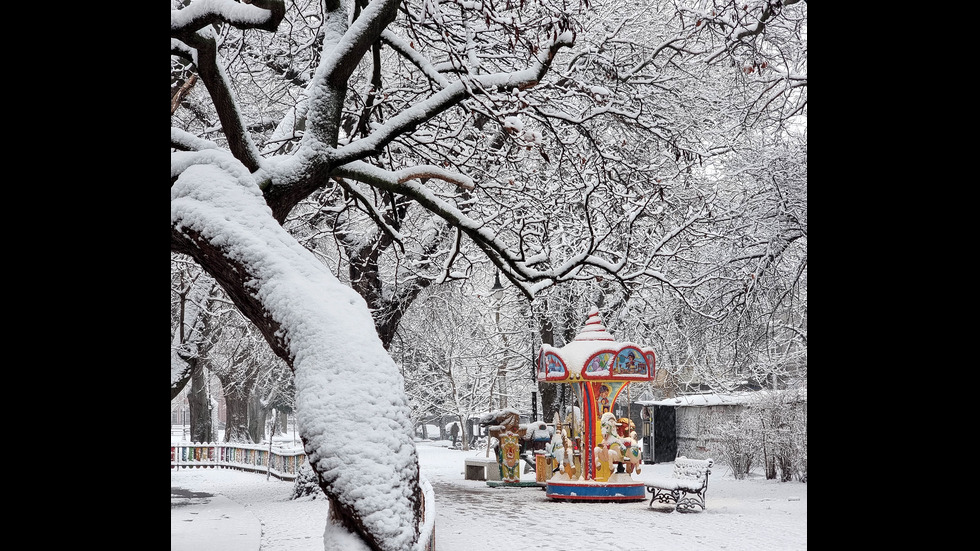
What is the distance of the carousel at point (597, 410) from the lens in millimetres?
18734

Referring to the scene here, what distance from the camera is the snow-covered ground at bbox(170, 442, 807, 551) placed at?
41.7ft

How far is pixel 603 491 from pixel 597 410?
1.78m

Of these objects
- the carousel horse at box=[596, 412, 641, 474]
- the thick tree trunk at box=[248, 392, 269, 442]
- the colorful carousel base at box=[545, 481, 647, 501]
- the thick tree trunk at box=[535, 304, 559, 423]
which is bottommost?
the thick tree trunk at box=[248, 392, 269, 442]

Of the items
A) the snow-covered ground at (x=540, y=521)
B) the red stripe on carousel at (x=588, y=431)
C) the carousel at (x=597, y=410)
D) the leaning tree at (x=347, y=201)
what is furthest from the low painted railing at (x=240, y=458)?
the leaning tree at (x=347, y=201)

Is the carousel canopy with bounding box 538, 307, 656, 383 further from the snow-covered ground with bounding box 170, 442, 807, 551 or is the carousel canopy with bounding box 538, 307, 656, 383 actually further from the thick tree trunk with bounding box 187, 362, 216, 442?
the thick tree trunk with bounding box 187, 362, 216, 442

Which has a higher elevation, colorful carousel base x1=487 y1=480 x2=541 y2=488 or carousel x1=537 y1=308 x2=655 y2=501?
carousel x1=537 y1=308 x2=655 y2=501

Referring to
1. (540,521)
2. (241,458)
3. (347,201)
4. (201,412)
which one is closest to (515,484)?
(540,521)

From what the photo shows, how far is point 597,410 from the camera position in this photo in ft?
63.9

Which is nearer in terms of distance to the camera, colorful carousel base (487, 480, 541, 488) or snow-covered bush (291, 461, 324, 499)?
snow-covered bush (291, 461, 324, 499)

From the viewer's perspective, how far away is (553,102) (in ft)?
36.6

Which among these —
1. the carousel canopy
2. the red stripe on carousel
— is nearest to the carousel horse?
the red stripe on carousel
